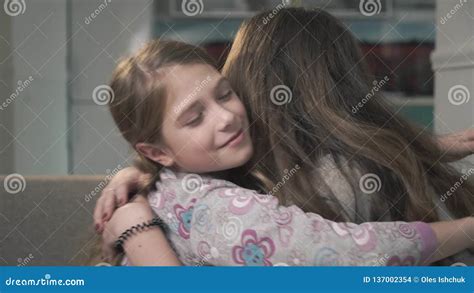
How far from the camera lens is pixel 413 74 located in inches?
53.6

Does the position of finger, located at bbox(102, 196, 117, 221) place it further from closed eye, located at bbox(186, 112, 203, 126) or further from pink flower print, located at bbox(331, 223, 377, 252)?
pink flower print, located at bbox(331, 223, 377, 252)

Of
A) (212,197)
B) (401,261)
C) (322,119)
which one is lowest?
(401,261)

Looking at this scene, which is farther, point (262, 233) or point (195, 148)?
point (195, 148)

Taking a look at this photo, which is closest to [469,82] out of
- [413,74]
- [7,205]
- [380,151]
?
[413,74]

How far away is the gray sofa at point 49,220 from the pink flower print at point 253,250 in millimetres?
286

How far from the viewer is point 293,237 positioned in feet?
3.76

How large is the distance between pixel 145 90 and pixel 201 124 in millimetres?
109

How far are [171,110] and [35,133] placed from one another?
29 cm

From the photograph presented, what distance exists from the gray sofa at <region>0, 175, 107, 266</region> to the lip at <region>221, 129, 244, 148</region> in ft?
0.78

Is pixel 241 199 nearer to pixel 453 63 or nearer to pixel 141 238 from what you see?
pixel 141 238

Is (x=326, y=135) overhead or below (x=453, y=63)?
below

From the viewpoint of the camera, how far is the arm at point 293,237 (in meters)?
1.16

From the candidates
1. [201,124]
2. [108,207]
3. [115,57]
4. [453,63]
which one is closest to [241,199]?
[201,124]

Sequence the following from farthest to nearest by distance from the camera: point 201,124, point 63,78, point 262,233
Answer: point 63,78
point 201,124
point 262,233
